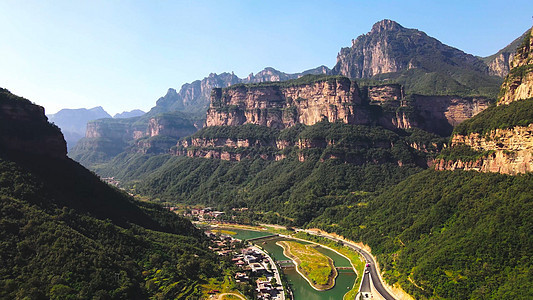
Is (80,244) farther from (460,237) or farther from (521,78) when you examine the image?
(521,78)

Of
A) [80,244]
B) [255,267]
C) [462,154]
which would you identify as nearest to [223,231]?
[255,267]

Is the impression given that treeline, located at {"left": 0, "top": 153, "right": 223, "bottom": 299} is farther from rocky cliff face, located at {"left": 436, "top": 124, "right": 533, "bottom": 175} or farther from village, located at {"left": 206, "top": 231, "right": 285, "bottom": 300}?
rocky cliff face, located at {"left": 436, "top": 124, "right": 533, "bottom": 175}

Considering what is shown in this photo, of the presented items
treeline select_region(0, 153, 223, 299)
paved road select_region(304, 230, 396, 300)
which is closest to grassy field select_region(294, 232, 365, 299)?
paved road select_region(304, 230, 396, 300)

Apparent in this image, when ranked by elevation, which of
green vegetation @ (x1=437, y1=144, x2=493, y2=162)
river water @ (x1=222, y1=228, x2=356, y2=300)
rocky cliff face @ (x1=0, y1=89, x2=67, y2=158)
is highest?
rocky cliff face @ (x1=0, y1=89, x2=67, y2=158)

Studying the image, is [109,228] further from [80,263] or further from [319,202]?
[319,202]

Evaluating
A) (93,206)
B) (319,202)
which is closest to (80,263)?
(93,206)

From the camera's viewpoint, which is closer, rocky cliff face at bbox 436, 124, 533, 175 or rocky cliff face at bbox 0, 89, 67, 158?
rocky cliff face at bbox 436, 124, 533, 175

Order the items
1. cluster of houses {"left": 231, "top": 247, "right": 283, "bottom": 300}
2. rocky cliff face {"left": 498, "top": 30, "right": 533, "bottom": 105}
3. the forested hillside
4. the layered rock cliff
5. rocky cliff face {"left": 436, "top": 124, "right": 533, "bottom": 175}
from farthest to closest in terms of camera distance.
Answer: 1. rocky cliff face {"left": 498, "top": 30, "right": 533, "bottom": 105}
2. the layered rock cliff
3. rocky cliff face {"left": 436, "top": 124, "right": 533, "bottom": 175}
4. cluster of houses {"left": 231, "top": 247, "right": 283, "bottom": 300}
5. the forested hillside
